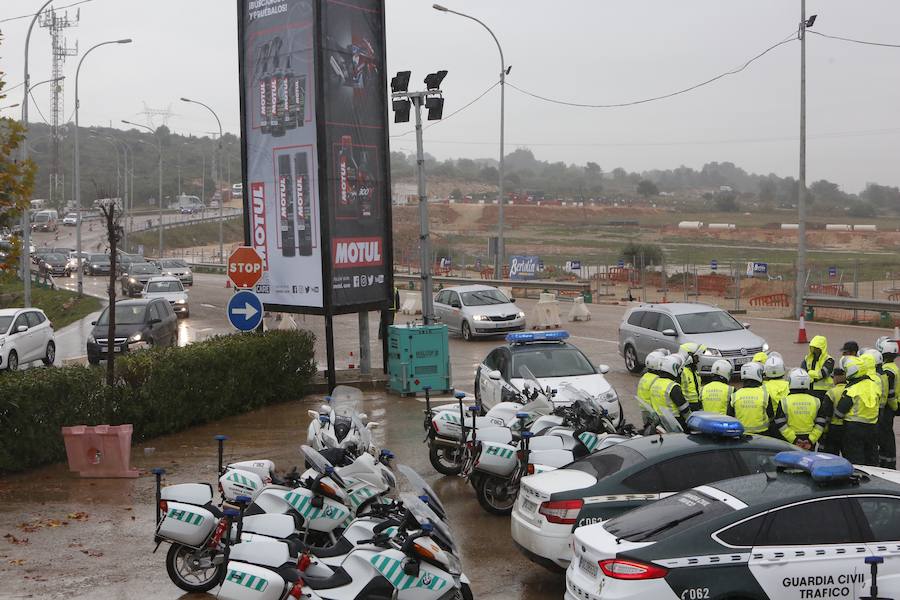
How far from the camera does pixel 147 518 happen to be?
11.3m

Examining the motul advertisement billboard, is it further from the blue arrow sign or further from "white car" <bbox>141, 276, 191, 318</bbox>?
"white car" <bbox>141, 276, 191, 318</bbox>

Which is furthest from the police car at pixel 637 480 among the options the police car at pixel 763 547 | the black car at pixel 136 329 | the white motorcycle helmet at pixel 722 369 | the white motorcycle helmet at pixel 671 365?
the black car at pixel 136 329

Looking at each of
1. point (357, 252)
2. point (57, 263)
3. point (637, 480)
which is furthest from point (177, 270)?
point (637, 480)

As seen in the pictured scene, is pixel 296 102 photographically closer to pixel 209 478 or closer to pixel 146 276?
pixel 209 478

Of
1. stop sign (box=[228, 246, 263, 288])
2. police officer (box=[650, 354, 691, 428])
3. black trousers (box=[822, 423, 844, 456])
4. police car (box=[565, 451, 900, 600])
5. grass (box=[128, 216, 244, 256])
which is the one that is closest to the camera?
police car (box=[565, 451, 900, 600])

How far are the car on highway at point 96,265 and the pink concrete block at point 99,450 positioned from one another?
56.7m

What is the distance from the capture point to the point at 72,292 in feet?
170

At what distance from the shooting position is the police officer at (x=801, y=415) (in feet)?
35.6

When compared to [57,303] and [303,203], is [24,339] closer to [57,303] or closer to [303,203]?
[303,203]

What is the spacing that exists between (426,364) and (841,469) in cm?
1291

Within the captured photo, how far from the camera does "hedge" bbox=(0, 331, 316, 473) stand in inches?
524

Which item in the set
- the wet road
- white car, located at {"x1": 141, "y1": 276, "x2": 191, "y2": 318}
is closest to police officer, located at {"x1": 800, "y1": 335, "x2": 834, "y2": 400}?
the wet road

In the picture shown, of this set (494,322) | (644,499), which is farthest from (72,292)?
(644,499)

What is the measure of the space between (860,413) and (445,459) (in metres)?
5.16
